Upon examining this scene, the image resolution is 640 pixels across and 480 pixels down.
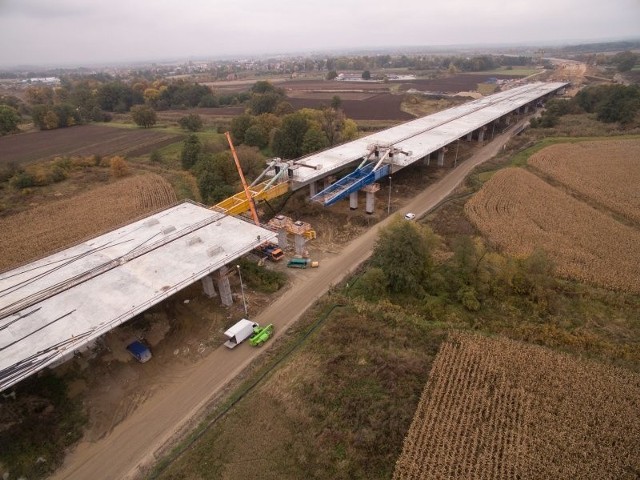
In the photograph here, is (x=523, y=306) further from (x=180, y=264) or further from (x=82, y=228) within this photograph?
(x=82, y=228)

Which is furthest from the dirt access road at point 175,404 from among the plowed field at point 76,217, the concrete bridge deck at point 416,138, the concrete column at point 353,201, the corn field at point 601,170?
the corn field at point 601,170

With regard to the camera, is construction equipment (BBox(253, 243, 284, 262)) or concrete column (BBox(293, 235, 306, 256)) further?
concrete column (BBox(293, 235, 306, 256))

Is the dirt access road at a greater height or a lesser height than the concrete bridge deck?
lesser

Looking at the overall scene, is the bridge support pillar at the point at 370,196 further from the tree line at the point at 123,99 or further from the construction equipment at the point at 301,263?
the tree line at the point at 123,99

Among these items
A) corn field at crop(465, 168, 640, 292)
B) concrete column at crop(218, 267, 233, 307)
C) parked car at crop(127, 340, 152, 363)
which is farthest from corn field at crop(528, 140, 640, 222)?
parked car at crop(127, 340, 152, 363)

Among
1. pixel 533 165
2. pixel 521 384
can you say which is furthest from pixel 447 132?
pixel 521 384

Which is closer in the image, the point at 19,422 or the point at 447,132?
the point at 19,422

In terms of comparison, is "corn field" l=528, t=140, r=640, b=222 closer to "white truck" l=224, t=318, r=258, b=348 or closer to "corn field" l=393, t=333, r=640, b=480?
"corn field" l=393, t=333, r=640, b=480
